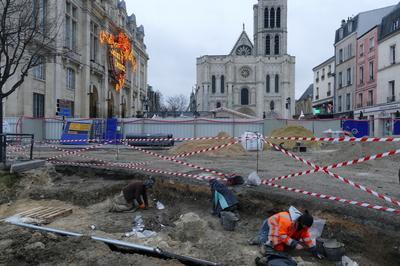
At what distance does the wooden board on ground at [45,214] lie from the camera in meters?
7.78

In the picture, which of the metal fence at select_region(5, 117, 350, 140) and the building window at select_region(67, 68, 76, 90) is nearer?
the metal fence at select_region(5, 117, 350, 140)

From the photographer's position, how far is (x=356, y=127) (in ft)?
96.4

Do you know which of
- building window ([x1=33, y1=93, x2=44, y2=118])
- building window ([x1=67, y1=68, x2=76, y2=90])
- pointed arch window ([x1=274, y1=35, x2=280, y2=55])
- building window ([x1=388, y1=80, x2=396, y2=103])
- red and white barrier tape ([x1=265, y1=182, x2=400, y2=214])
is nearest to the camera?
red and white barrier tape ([x1=265, y1=182, x2=400, y2=214])

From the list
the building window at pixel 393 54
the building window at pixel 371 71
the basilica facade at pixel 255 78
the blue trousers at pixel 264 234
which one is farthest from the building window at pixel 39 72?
the basilica facade at pixel 255 78

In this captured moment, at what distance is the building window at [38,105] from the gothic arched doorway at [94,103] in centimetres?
924

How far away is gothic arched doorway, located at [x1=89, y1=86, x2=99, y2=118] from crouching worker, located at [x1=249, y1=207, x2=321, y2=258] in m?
33.6

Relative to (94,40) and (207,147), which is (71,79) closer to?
(94,40)

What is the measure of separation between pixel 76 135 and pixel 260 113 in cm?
6545

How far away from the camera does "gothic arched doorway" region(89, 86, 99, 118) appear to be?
122ft

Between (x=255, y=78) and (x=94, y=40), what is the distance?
183ft

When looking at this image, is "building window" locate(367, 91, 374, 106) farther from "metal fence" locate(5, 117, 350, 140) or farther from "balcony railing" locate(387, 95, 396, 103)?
"metal fence" locate(5, 117, 350, 140)

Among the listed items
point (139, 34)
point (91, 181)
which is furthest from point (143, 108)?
point (91, 181)

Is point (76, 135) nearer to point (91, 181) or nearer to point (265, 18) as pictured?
point (91, 181)

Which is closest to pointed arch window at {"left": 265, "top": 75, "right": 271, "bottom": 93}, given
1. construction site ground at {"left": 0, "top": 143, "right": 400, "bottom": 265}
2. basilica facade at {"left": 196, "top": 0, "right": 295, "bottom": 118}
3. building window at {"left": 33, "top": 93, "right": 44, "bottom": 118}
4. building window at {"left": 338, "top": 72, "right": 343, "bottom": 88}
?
basilica facade at {"left": 196, "top": 0, "right": 295, "bottom": 118}
